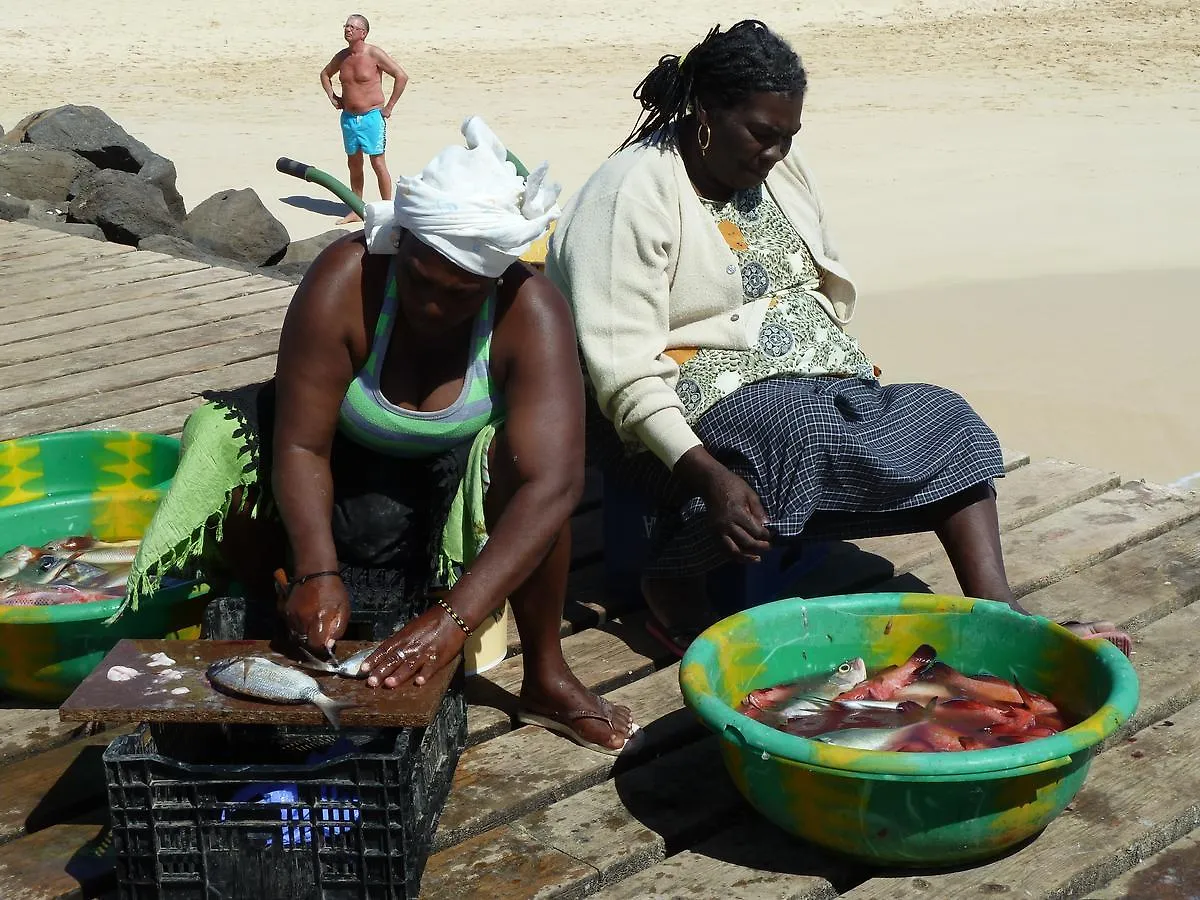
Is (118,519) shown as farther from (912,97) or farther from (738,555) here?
(912,97)

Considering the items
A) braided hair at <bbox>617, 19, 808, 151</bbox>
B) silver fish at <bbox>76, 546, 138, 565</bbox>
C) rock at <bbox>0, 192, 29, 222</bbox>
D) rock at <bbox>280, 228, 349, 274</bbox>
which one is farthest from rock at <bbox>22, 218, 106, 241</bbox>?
braided hair at <bbox>617, 19, 808, 151</bbox>

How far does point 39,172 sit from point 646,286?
8.21 metres

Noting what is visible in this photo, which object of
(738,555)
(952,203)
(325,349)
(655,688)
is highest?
(325,349)

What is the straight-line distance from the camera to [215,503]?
2777mm

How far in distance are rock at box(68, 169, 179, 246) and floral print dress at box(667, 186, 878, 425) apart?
587 cm

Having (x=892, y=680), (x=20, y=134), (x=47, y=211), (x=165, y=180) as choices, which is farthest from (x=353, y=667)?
(x=20, y=134)

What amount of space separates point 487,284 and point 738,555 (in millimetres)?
805

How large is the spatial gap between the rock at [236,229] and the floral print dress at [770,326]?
5919mm

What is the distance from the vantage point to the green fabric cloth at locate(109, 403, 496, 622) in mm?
2703

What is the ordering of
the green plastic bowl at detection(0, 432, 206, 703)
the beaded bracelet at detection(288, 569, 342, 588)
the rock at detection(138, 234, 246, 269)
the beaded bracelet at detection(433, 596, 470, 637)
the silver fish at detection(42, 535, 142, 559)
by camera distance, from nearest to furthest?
the beaded bracelet at detection(433, 596, 470, 637) < the beaded bracelet at detection(288, 569, 342, 588) < the silver fish at detection(42, 535, 142, 559) < the green plastic bowl at detection(0, 432, 206, 703) < the rock at detection(138, 234, 246, 269)

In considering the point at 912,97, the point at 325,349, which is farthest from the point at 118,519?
the point at 912,97

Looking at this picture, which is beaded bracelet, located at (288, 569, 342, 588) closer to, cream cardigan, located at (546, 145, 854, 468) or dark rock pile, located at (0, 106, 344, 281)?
cream cardigan, located at (546, 145, 854, 468)

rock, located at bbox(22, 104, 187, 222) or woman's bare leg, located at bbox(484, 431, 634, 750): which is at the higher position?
woman's bare leg, located at bbox(484, 431, 634, 750)

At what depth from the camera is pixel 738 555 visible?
2967mm
